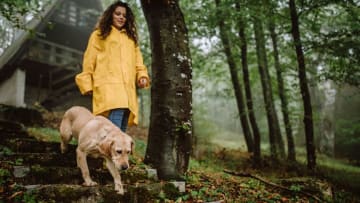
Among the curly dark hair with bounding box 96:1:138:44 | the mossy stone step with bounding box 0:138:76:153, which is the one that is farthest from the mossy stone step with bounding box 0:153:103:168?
the curly dark hair with bounding box 96:1:138:44

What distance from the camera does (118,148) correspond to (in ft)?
11.6

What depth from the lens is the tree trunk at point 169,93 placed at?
496cm

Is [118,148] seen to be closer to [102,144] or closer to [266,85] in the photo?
[102,144]

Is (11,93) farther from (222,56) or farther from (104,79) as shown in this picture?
(104,79)

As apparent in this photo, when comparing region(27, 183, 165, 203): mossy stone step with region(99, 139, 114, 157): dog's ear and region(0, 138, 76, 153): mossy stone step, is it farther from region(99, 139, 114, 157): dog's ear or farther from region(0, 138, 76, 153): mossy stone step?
region(0, 138, 76, 153): mossy stone step

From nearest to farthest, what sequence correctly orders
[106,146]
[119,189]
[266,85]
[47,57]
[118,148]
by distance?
[118,148] < [106,146] < [119,189] < [266,85] < [47,57]

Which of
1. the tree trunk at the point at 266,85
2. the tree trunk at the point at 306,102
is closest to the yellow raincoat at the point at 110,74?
the tree trunk at the point at 306,102

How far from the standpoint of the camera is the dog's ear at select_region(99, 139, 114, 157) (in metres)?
3.62

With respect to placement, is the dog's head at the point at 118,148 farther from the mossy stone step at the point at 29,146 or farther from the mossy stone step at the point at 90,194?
the mossy stone step at the point at 29,146

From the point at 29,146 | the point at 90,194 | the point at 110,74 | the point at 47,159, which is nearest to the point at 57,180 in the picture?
the point at 47,159

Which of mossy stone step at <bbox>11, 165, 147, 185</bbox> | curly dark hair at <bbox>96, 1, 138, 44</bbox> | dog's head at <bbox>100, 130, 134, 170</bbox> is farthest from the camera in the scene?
curly dark hair at <bbox>96, 1, 138, 44</bbox>

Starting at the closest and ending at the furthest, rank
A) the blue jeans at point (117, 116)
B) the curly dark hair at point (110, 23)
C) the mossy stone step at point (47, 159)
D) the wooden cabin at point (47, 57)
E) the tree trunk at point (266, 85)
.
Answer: the mossy stone step at point (47, 159) → the blue jeans at point (117, 116) → the curly dark hair at point (110, 23) → the tree trunk at point (266, 85) → the wooden cabin at point (47, 57)

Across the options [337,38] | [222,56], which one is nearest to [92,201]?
[337,38]

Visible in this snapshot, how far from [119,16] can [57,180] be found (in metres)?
2.60
